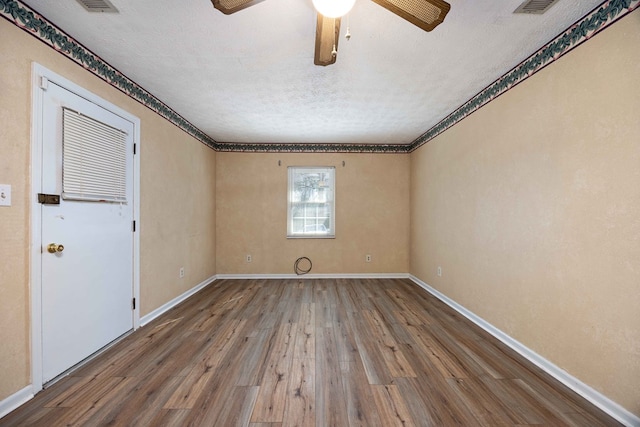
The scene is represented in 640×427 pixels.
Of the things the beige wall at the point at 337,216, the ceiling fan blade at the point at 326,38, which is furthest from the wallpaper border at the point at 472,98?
the ceiling fan blade at the point at 326,38

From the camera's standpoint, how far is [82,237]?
2.06m

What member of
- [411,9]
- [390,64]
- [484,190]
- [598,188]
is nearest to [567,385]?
[598,188]

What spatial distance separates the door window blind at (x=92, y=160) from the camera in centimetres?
194

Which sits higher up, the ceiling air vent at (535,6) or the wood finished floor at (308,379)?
the ceiling air vent at (535,6)

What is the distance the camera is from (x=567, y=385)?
1820 millimetres

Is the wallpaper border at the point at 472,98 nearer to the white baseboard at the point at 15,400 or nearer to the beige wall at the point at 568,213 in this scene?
the beige wall at the point at 568,213

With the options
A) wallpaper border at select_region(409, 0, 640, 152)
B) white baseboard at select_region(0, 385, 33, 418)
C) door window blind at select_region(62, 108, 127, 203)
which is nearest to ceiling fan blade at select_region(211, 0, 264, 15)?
door window blind at select_region(62, 108, 127, 203)

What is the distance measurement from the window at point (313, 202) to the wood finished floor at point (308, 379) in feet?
6.83

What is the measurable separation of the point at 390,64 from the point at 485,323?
268 cm

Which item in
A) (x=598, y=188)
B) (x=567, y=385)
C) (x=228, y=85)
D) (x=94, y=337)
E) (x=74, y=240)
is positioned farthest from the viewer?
(x=228, y=85)

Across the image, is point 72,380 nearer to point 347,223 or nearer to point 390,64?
point 390,64

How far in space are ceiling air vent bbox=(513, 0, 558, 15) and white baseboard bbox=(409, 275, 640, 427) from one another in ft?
7.97

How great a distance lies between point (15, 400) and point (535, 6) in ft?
13.1

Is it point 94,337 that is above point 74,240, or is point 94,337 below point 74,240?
below
